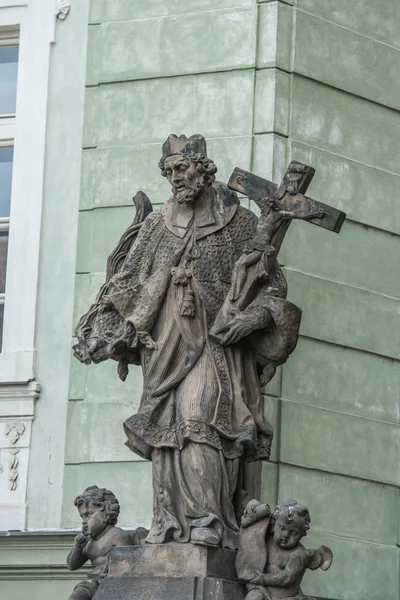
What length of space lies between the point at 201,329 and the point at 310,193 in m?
2.94

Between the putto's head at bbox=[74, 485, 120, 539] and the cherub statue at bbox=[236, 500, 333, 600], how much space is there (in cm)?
95

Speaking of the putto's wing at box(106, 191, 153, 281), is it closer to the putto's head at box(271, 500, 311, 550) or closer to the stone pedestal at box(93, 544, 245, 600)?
the stone pedestal at box(93, 544, 245, 600)

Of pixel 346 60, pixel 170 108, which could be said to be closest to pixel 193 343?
pixel 170 108

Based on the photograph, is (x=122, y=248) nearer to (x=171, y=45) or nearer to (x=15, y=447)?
(x=15, y=447)

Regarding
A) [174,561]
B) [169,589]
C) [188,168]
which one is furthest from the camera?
[188,168]

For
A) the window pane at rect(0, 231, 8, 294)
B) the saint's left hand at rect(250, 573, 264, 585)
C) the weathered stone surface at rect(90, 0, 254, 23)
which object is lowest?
the saint's left hand at rect(250, 573, 264, 585)

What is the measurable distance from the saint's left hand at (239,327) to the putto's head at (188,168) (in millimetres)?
752

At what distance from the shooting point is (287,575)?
10367 mm

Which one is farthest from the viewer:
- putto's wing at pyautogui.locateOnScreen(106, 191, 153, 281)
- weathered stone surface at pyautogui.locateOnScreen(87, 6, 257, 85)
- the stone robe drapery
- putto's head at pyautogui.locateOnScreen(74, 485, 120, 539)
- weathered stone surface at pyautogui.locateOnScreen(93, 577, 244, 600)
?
weathered stone surface at pyautogui.locateOnScreen(87, 6, 257, 85)

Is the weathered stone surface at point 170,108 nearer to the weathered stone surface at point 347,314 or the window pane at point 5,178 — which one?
the window pane at point 5,178

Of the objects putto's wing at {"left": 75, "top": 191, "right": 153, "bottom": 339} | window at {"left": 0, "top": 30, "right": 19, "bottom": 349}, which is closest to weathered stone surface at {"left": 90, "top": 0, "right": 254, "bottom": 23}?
window at {"left": 0, "top": 30, "right": 19, "bottom": 349}

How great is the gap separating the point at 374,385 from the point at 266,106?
2.07 meters

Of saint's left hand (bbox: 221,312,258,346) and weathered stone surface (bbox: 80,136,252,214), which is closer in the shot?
saint's left hand (bbox: 221,312,258,346)

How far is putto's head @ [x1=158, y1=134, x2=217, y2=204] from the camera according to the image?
11.0 metres
